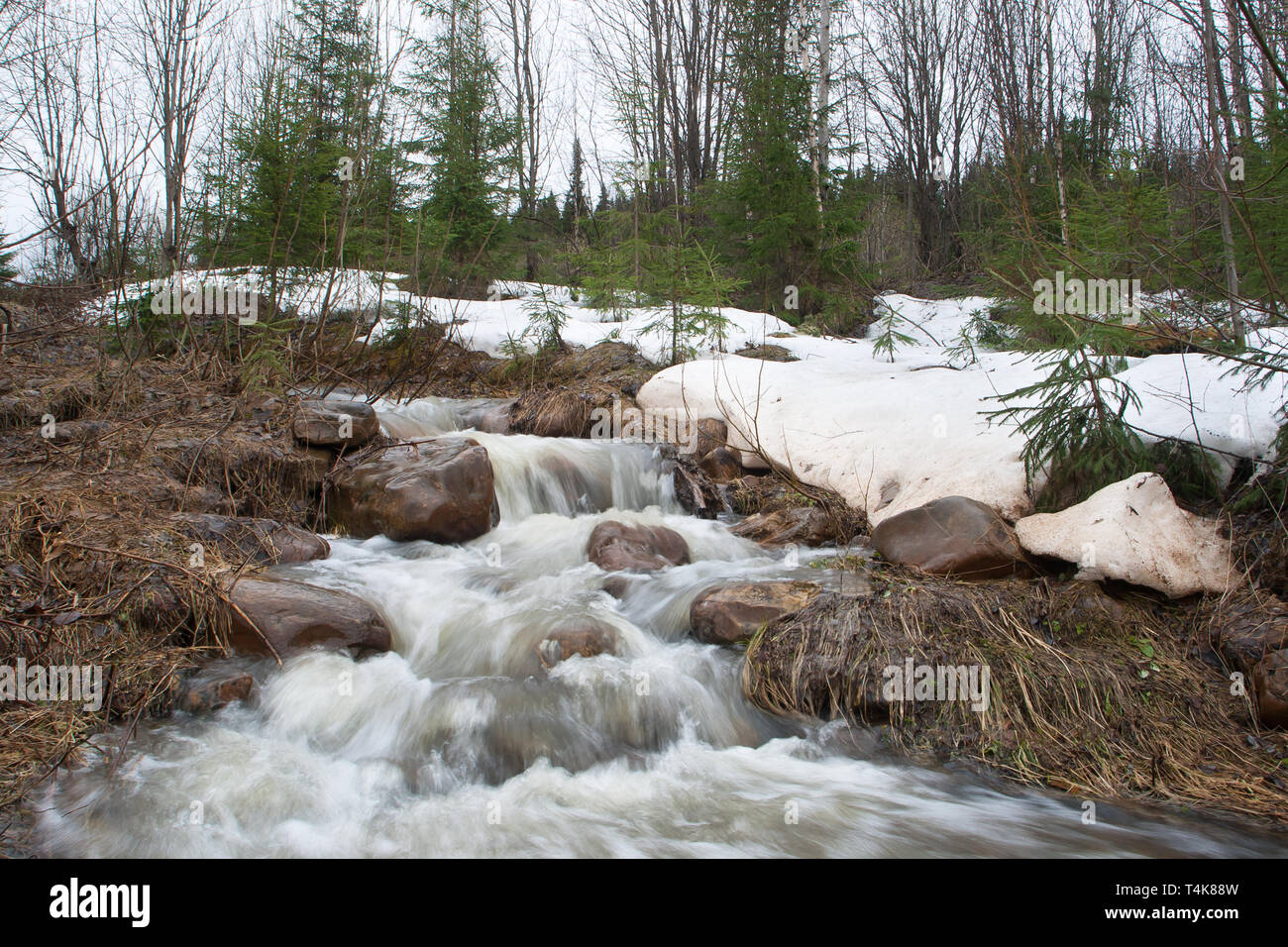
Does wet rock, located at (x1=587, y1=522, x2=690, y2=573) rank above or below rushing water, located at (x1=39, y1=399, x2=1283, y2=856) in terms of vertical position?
above

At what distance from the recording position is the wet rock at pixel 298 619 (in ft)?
12.9

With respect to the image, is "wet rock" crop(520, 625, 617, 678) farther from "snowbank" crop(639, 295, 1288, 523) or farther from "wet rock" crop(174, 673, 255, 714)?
"snowbank" crop(639, 295, 1288, 523)

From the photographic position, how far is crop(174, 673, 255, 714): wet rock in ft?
11.5

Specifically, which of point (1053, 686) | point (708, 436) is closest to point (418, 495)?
point (708, 436)

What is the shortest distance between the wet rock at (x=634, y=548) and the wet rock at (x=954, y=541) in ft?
5.03

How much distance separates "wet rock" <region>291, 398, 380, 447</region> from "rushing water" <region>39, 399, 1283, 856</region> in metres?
1.74

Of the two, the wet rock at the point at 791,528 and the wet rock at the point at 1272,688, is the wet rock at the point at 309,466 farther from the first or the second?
the wet rock at the point at 1272,688

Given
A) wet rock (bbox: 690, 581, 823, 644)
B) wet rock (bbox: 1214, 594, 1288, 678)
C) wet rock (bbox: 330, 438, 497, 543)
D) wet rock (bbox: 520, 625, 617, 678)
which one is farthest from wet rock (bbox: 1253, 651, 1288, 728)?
wet rock (bbox: 330, 438, 497, 543)

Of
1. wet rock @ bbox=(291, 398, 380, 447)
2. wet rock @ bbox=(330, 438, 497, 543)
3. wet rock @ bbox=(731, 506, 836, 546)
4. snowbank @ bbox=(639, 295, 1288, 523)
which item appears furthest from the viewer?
wet rock @ bbox=(291, 398, 380, 447)

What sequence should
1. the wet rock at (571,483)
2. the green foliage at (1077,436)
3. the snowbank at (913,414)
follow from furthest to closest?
the wet rock at (571,483)
the snowbank at (913,414)
the green foliage at (1077,436)

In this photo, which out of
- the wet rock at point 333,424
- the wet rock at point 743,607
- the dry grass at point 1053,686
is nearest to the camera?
the dry grass at point 1053,686

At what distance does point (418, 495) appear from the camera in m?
5.80

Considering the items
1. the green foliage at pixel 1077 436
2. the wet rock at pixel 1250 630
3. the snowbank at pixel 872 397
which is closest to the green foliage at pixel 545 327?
the snowbank at pixel 872 397
